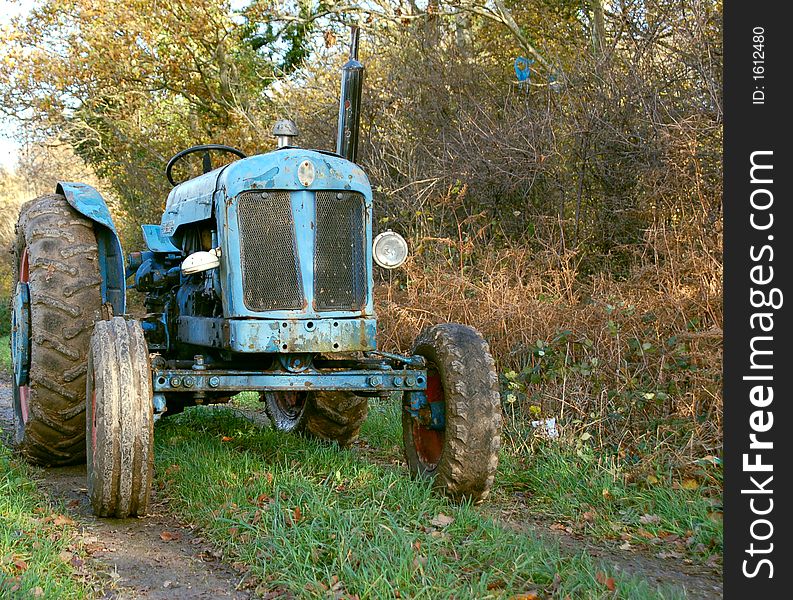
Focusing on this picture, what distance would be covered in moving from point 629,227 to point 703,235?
167 centimetres

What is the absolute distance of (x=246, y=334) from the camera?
15.4ft

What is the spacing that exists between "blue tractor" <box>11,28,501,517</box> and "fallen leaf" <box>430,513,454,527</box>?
1.03 feet

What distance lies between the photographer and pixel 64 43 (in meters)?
17.0

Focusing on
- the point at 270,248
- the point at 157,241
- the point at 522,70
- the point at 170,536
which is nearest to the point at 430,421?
the point at 270,248

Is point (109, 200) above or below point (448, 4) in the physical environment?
below

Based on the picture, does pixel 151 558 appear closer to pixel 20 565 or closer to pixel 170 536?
pixel 170 536

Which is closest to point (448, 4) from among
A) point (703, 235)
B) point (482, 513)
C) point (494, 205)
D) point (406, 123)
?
point (406, 123)

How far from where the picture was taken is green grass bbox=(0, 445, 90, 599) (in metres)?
3.45

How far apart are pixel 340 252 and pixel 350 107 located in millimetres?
1518

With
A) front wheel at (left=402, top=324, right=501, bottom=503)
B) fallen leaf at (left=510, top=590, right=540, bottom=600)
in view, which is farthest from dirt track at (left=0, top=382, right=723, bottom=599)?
fallen leaf at (left=510, top=590, right=540, bottom=600)

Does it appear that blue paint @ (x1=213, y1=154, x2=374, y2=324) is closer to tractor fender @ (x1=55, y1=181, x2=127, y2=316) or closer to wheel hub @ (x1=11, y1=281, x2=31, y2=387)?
tractor fender @ (x1=55, y1=181, x2=127, y2=316)

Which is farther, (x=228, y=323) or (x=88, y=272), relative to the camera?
(x=88, y=272)
